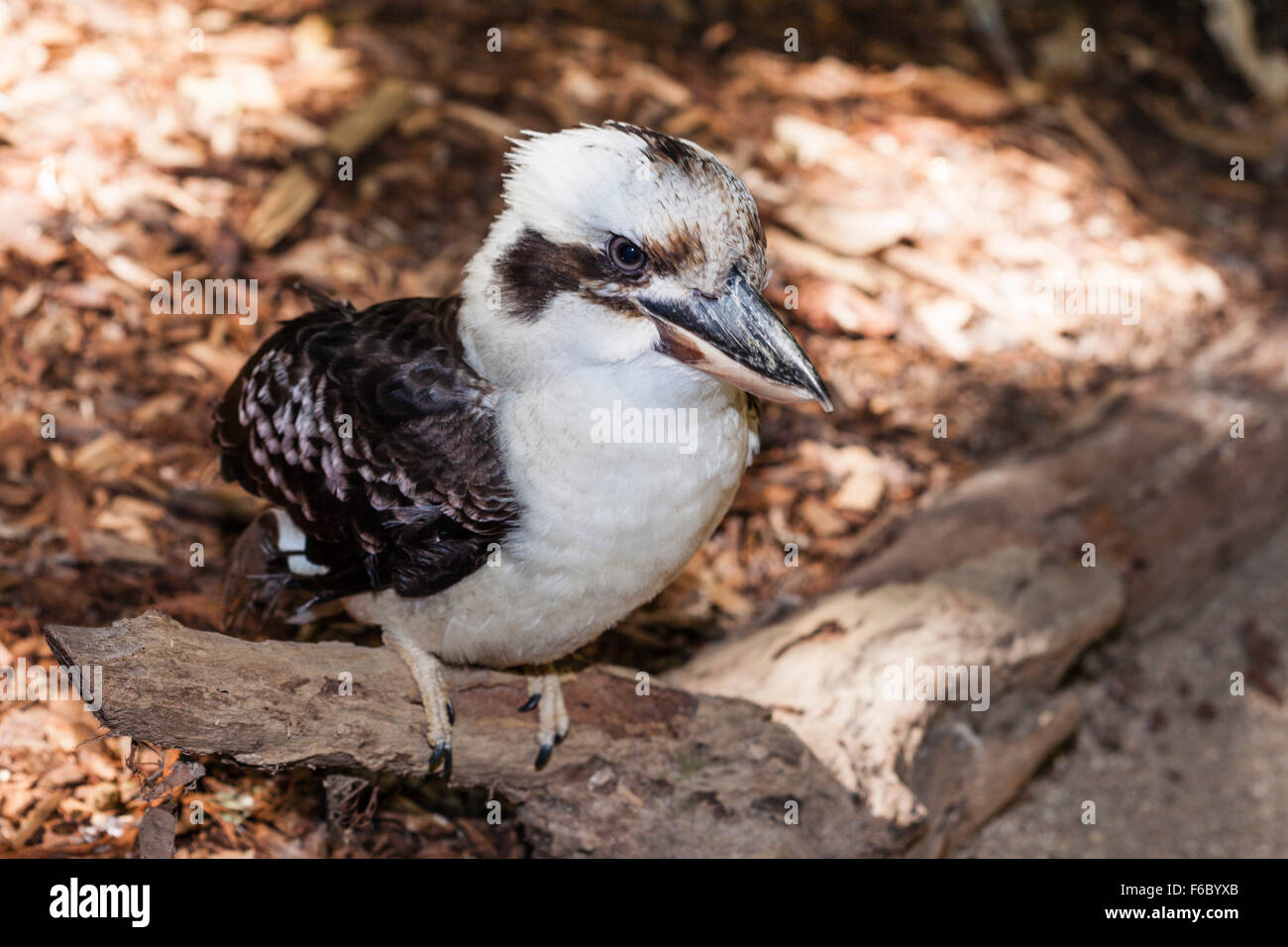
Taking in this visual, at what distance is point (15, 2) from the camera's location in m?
6.07

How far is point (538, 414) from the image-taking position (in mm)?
3014

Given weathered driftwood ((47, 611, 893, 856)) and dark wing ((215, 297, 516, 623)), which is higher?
dark wing ((215, 297, 516, 623))

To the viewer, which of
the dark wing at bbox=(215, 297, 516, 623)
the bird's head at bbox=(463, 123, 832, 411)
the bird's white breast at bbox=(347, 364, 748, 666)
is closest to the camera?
the bird's head at bbox=(463, 123, 832, 411)

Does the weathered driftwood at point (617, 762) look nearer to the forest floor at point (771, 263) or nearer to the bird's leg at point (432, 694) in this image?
the bird's leg at point (432, 694)

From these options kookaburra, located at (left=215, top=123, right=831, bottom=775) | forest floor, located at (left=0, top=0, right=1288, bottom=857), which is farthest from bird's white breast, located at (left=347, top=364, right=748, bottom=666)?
forest floor, located at (left=0, top=0, right=1288, bottom=857)

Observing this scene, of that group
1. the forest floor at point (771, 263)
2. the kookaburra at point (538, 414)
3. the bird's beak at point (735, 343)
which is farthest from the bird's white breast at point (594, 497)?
the forest floor at point (771, 263)

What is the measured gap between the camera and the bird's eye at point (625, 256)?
2787mm

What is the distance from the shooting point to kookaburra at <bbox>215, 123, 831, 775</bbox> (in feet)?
9.24

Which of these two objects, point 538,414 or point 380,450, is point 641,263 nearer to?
point 538,414

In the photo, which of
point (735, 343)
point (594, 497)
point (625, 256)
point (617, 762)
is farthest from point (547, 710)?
point (625, 256)

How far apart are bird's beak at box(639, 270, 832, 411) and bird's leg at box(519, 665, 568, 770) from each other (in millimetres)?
1213

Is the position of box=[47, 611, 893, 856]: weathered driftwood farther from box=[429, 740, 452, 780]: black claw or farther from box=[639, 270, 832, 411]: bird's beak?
box=[639, 270, 832, 411]: bird's beak

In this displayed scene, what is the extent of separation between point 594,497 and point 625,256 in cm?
65
